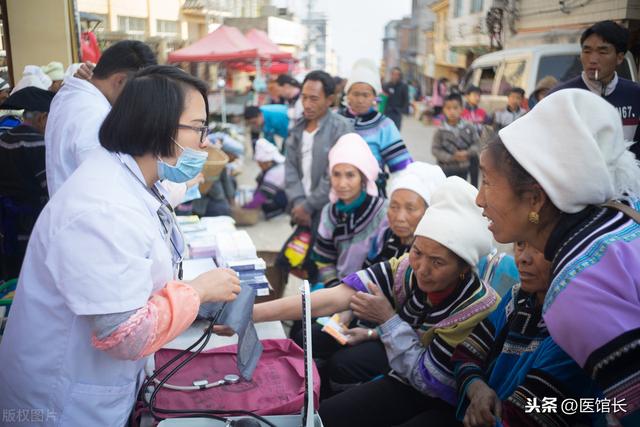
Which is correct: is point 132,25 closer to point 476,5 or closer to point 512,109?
point 512,109

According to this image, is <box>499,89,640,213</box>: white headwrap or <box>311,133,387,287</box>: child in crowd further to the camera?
<box>311,133,387,287</box>: child in crowd

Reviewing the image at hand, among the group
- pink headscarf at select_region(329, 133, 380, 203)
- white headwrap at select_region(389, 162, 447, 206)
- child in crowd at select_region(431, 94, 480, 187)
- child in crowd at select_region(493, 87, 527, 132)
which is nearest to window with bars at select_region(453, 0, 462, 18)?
child in crowd at select_region(493, 87, 527, 132)

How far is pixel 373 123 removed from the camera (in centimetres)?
443

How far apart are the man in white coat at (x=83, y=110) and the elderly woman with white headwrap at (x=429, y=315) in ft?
3.49

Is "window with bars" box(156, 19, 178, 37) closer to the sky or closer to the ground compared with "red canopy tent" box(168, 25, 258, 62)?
closer to the sky

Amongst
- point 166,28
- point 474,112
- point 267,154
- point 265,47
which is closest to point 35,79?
point 267,154

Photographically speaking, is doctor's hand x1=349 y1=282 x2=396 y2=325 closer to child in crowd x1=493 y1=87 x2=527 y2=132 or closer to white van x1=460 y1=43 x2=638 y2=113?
white van x1=460 y1=43 x2=638 y2=113

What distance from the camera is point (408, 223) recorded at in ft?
9.29

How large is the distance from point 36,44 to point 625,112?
16.2ft

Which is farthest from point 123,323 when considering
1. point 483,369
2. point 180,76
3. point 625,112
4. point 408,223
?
point 625,112

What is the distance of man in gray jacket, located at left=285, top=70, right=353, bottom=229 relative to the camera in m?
4.04

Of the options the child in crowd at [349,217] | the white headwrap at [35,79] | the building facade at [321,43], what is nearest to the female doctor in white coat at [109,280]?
the child in crowd at [349,217]

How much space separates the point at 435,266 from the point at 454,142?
Result: 14.8ft

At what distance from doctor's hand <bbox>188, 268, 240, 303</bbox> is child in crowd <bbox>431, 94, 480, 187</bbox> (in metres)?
5.04
